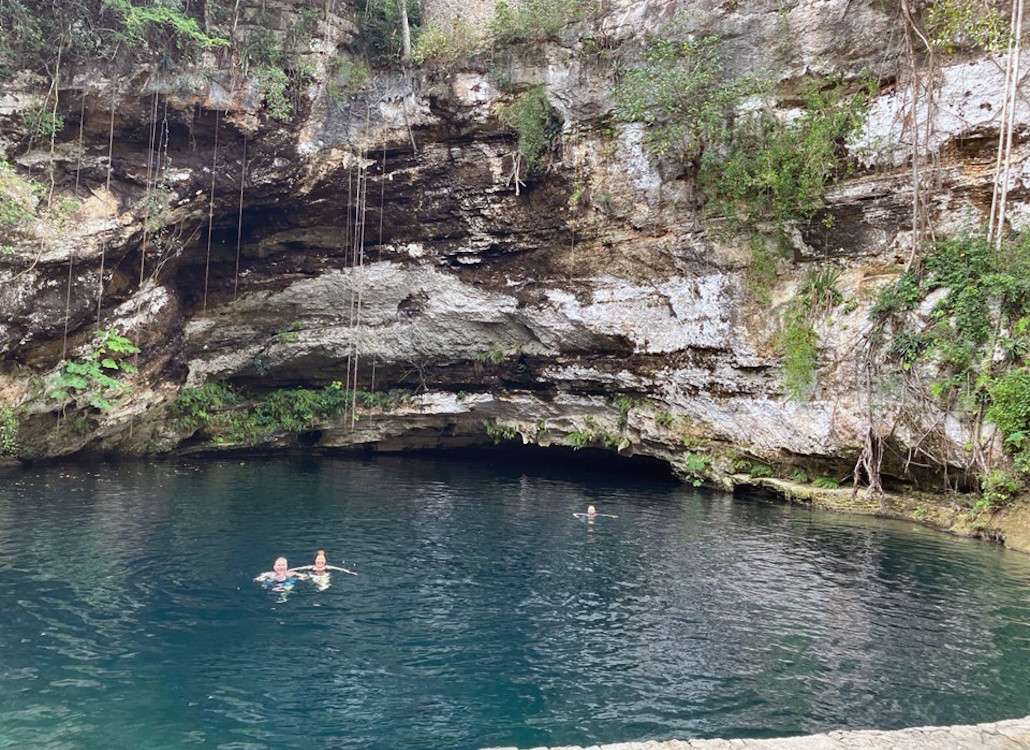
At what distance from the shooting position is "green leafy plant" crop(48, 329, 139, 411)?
57.4ft

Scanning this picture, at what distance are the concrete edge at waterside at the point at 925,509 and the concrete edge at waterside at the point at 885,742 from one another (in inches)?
389

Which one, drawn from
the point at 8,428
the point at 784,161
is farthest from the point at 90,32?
the point at 784,161

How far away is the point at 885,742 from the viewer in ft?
16.3

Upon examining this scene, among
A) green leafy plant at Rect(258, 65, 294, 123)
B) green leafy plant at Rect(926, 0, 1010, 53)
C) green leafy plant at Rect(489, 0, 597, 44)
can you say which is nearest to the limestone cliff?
green leafy plant at Rect(258, 65, 294, 123)

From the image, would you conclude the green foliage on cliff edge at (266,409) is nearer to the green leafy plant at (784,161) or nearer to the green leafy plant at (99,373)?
the green leafy plant at (99,373)

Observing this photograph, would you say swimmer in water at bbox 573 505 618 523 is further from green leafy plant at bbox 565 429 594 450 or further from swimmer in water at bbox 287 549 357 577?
swimmer in water at bbox 287 549 357 577

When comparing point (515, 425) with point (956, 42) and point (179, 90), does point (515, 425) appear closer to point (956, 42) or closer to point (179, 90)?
point (179, 90)

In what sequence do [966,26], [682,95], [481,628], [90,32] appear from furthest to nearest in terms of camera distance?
[682,95]
[90,32]
[966,26]
[481,628]

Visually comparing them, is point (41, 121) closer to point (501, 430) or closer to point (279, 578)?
point (279, 578)

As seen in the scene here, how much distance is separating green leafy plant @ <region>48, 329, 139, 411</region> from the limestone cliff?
14cm

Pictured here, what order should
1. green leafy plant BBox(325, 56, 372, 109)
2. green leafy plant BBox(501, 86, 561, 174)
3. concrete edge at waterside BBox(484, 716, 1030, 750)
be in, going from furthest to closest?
green leafy plant BBox(325, 56, 372, 109), green leafy plant BBox(501, 86, 561, 174), concrete edge at waterside BBox(484, 716, 1030, 750)

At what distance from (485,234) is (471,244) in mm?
546

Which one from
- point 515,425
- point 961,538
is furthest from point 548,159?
point 961,538

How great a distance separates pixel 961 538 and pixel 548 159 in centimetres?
1357
